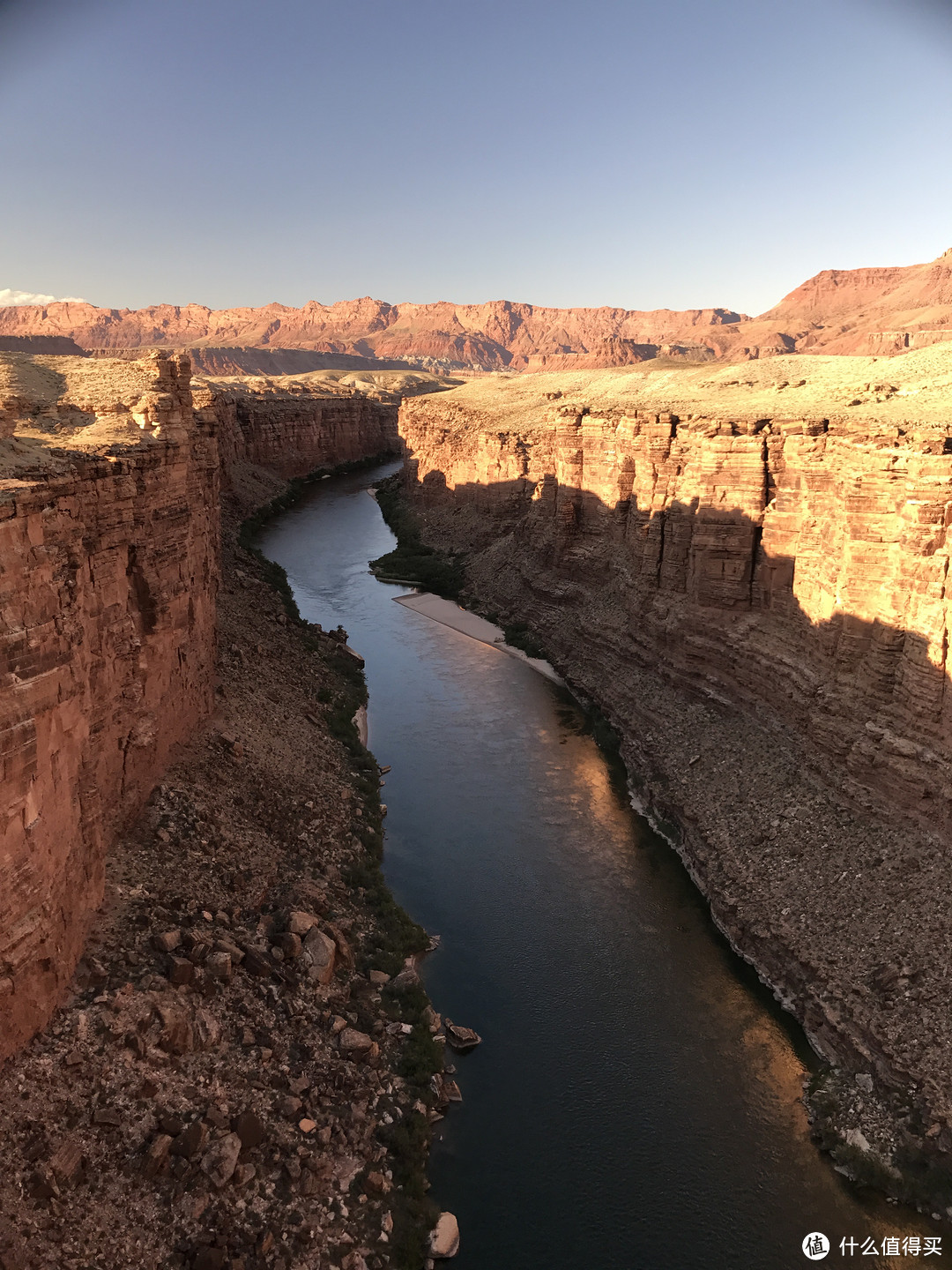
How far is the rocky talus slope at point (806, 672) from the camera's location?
48.3 ft

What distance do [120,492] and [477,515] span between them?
3742 centimetres

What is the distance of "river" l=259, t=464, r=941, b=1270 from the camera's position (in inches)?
486

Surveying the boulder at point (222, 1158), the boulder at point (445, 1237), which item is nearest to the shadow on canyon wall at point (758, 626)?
the boulder at point (445, 1237)

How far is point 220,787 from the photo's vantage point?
18.1m

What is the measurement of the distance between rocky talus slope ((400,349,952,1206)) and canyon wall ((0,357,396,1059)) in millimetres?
12126

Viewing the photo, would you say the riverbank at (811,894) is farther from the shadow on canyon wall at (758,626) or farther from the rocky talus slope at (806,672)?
the shadow on canyon wall at (758,626)

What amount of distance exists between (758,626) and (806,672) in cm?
315

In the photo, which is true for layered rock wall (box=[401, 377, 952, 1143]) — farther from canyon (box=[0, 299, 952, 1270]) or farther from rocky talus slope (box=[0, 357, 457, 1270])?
rocky talus slope (box=[0, 357, 457, 1270])

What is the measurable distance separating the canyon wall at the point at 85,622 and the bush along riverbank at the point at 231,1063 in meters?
0.74

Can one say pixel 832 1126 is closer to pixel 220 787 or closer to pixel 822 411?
pixel 220 787

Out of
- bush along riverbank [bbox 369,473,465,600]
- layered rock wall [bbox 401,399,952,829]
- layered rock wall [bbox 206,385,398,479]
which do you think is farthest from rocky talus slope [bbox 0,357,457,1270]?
layered rock wall [bbox 206,385,398,479]

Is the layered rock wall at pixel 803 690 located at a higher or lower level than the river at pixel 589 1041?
higher

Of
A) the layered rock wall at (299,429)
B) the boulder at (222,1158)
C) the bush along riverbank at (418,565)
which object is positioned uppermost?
the layered rock wall at (299,429)

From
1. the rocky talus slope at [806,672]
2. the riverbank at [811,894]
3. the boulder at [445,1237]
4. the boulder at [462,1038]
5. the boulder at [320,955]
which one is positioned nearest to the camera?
the boulder at [445,1237]
